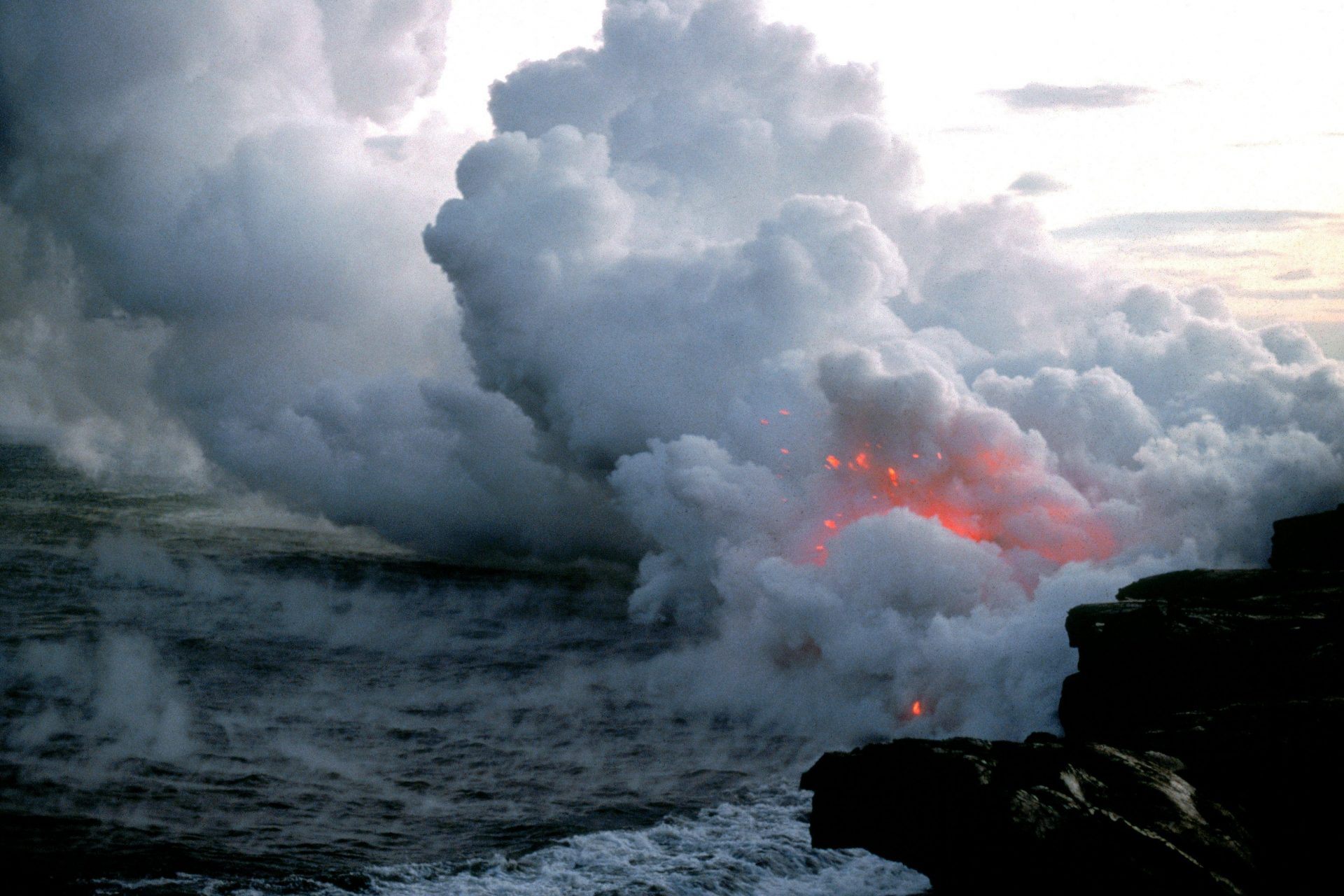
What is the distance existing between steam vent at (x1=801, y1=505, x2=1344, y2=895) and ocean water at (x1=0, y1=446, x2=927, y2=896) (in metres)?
5.43

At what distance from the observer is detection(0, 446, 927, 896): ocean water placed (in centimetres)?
2825

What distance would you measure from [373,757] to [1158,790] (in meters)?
27.0

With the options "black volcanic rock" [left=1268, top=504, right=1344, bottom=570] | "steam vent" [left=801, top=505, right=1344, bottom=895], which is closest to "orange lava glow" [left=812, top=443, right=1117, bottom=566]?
"black volcanic rock" [left=1268, top=504, right=1344, bottom=570]

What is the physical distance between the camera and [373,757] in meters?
39.0

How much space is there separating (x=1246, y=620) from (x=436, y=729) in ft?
94.9

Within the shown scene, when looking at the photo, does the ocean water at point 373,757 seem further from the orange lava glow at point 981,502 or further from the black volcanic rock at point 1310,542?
the black volcanic rock at point 1310,542

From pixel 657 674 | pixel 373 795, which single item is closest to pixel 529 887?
pixel 373 795

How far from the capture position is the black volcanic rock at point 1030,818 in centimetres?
1981

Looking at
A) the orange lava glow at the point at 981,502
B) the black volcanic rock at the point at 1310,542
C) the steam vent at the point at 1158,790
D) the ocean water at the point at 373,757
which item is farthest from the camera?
the orange lava glow at the point at 981,502

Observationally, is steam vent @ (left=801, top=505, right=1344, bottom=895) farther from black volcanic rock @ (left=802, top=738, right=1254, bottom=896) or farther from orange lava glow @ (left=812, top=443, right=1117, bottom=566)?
orange lava glow @ (left=812, top=443, right=1117, bottom=566)

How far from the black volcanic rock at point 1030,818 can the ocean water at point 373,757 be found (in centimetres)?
478

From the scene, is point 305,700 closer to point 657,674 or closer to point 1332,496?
point 657,674

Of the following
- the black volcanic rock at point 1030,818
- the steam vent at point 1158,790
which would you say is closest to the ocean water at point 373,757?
the black volcanic rock at point 1030,818

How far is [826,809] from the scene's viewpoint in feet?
79.4
